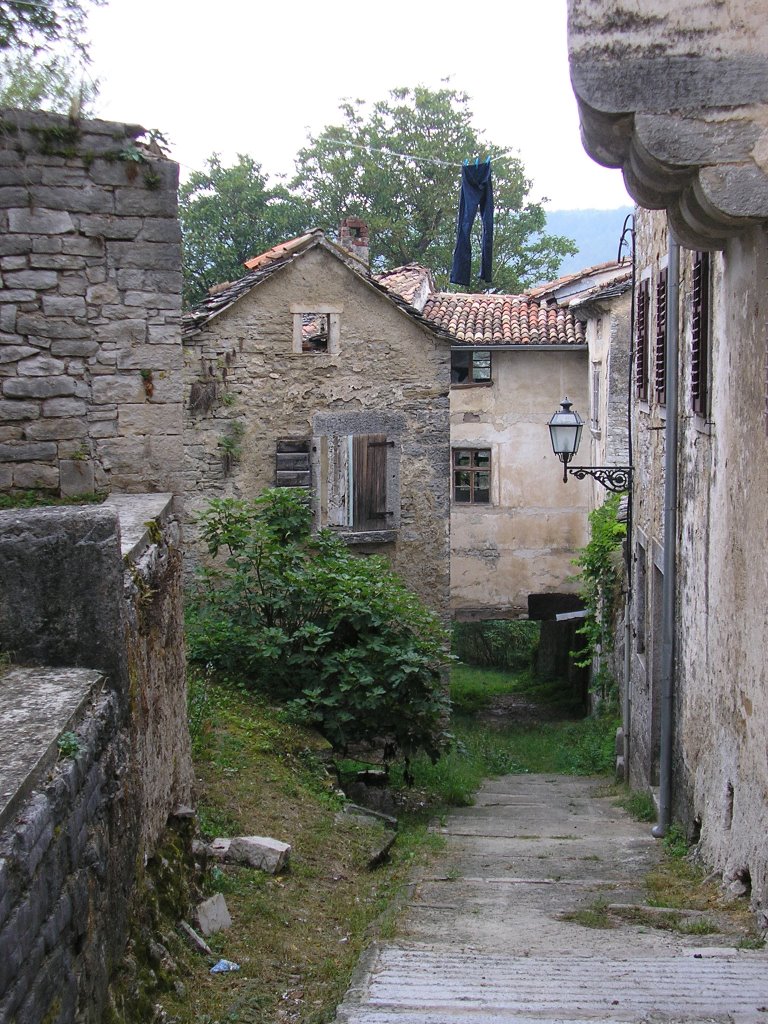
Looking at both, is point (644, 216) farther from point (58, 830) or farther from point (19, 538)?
point (58, 830)

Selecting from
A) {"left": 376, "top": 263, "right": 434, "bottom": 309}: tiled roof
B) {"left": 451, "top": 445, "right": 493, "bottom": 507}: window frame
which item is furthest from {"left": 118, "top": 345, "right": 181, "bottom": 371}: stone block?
{"left": 451, "top": 445, "right": 493, "bottom": 507}: window frame

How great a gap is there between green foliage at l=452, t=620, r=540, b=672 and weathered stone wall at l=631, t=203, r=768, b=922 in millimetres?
16536

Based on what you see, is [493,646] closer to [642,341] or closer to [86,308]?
[642,341]

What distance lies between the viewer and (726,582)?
6316 millimetres

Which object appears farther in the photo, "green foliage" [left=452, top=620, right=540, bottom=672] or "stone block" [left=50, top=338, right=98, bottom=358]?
"green foliage" [left=452, top=620, right=540, bottom=672]

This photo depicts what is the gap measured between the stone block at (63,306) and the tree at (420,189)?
24.2 metres

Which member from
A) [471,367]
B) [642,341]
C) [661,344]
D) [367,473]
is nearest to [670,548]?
[661,344]

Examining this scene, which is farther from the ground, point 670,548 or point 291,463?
point 291,463

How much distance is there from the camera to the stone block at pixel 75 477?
6348 mm

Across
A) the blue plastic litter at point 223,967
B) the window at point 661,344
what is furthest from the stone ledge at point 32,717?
the window at point 661,344

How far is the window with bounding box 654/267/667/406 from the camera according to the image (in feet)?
30.6

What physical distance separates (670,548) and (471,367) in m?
11.4

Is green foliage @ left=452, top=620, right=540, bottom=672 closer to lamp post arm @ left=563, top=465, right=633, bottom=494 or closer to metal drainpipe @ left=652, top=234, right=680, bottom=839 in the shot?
lamp post arm @ left=563, top=465, right=633, bottom=494

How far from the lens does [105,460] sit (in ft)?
21.0
